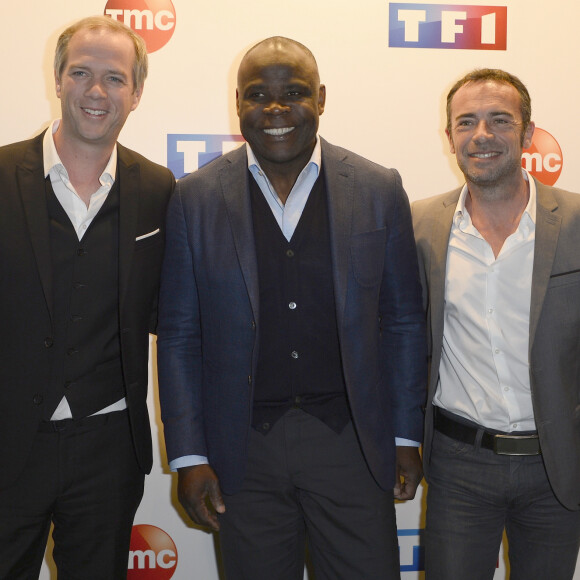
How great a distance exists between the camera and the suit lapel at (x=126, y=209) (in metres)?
1.97

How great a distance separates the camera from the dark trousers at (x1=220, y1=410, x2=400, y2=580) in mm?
1956

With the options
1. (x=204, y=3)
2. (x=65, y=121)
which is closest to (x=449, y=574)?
(x=65, y=121)

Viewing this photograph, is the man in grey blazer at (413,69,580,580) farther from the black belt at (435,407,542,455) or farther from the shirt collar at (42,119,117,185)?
the shirt collar at (42,119,117,185)

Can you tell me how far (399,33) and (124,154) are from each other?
148 cm

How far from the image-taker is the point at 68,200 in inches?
78.4

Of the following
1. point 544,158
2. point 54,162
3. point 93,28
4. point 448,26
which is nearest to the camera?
point 54,162

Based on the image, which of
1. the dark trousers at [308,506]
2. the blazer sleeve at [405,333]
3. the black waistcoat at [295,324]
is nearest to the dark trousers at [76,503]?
the dark trousers at [308,506]

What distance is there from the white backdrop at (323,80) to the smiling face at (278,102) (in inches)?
39.8

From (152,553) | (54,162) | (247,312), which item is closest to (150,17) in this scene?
(54,162)

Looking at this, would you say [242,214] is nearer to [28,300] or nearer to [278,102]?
[278,102]

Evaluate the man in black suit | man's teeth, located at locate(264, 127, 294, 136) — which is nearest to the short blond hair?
the man in black suit

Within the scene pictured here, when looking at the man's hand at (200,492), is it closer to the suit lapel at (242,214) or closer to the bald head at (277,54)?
the suit lapel at (242,214)

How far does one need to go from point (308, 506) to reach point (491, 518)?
58 centimetres

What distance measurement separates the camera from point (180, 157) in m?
2.98
